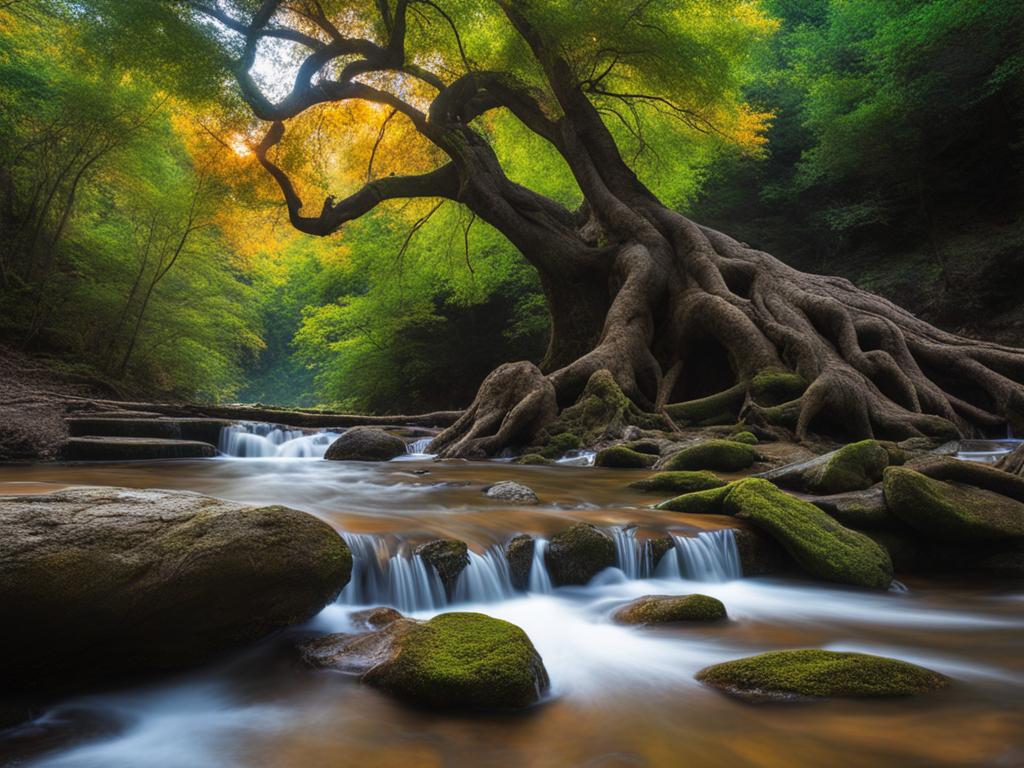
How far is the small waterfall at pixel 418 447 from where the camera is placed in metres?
10.9

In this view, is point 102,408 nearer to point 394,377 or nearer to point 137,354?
point 137,354

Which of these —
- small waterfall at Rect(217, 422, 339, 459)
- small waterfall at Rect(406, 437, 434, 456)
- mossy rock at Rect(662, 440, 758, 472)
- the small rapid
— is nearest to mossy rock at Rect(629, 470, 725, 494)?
mossy rock at Rect(662, 440, 758, 472)

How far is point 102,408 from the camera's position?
35.1ft

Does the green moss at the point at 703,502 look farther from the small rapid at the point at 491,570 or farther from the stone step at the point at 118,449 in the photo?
the stone step at the point at 118,449

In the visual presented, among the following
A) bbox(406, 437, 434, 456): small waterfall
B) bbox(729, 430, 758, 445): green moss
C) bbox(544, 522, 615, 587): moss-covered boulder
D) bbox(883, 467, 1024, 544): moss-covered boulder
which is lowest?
bbox(544, 522, 615, 587): moss-covered boulder

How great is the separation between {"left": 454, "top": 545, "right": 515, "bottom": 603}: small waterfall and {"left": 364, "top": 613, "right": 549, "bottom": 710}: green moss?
1.10m

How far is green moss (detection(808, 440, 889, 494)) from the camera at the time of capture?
5.77 m

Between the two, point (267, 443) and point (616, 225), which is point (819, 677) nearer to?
point (267, 443)

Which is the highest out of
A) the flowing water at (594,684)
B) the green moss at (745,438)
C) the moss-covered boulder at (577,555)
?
the green moss at (745,438)

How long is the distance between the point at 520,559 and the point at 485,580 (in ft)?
0.96

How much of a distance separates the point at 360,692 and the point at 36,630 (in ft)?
4.09

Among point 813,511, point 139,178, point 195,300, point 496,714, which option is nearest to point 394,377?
point 195,300

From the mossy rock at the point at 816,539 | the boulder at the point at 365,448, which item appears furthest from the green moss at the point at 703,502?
the boulder at the point at 365,448

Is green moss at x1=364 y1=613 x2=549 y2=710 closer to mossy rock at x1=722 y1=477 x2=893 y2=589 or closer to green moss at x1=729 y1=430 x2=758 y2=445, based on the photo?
mossy rock at x1=722 y1=477 x2=893 y2=589
